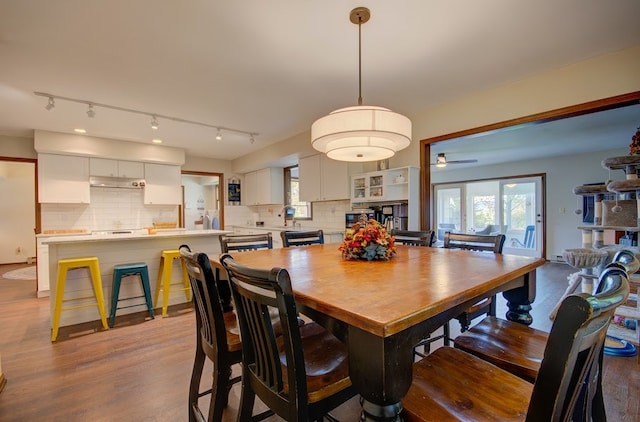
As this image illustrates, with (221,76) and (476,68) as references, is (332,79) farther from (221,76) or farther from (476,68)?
(476,68)

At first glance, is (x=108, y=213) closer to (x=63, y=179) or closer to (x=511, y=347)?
(x=63, y=179)

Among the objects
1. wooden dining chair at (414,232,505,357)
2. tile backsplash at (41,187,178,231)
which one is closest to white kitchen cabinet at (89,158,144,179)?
tile backsplash at (41,187,178,231)

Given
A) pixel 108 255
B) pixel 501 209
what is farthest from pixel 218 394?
pixel 501 209

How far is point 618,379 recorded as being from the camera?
1.97 meters

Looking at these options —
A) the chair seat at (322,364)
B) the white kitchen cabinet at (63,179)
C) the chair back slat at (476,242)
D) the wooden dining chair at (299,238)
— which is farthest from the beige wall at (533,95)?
the chair seat at (322,364)

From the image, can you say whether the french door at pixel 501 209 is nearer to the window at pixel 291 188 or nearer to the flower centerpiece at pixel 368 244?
the window at pixel 291 188

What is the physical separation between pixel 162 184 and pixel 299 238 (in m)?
3.90

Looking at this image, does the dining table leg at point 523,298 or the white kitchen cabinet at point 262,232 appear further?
the white kitchen cabinet at point 262,232

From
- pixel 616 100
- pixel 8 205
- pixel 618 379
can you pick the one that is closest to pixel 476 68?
pixel 616 100

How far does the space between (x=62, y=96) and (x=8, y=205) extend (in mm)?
5630

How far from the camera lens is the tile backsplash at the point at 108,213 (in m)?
4.72

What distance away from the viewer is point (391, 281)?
1.25 metres

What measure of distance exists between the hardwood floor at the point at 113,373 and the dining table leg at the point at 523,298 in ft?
Result: 2.25

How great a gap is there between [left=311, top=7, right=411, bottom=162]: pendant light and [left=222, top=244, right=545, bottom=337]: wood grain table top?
2.50 ft
